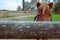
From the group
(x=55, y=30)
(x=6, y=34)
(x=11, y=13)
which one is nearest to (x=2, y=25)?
(x=6, y=34)

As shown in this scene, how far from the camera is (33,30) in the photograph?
0.30m

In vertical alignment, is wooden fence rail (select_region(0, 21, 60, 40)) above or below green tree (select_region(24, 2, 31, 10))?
below

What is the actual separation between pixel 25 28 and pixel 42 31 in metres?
0.05

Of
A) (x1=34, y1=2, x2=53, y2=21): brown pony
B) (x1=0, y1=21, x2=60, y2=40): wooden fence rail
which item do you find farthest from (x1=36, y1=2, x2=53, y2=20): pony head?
(x1=0, y1=21, x2=60, y2=40): wooden fence rail

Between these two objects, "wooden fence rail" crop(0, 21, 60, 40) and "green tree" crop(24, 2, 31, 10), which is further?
"green tree" crop(24, 2, 31, 10)

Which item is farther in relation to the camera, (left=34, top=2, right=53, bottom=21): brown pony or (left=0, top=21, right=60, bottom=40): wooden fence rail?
(left=34, top=2, right=53, bottom=21): brown pony

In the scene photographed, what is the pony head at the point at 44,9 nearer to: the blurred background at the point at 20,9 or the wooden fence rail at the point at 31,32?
the blurred background at the point at 20,9

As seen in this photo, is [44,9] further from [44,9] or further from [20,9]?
[20,9]

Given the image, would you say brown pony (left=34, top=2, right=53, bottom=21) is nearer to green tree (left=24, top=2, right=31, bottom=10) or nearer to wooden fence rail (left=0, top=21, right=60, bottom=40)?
green tree (left=24, top=2, right=31, bottom=10)

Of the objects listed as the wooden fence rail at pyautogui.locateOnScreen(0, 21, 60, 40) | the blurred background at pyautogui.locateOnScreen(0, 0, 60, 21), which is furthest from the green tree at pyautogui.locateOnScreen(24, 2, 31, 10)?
the wooden fence rail at pyautogui.locateOnScreen(0, 21, 60, 40)

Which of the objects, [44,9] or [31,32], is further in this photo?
[44,9]

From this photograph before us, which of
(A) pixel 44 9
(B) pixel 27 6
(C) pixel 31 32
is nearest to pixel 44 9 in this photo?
(A) pixel 44 9

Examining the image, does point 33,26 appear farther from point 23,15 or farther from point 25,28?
point 23,15

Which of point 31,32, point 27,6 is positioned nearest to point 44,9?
point 27,6
